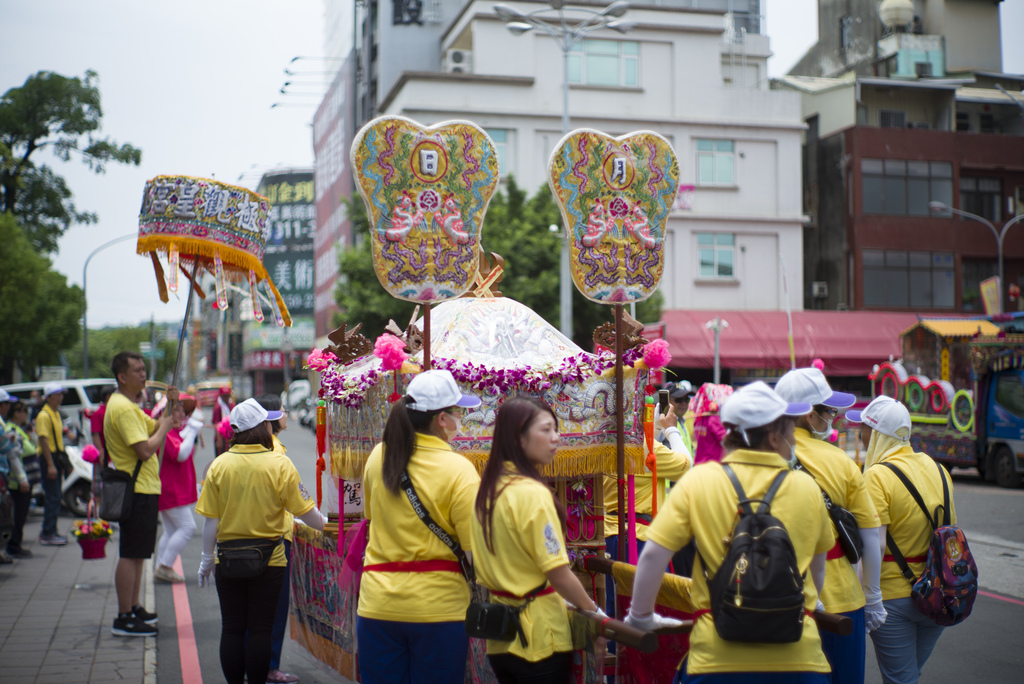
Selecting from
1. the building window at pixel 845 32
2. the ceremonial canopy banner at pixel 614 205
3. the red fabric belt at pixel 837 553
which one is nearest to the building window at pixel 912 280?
the building window at pixel 845 32

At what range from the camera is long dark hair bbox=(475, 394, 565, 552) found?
11.3ft

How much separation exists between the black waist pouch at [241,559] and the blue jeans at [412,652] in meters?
1.57

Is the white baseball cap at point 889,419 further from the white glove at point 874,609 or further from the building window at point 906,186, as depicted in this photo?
the building window at point 906,186

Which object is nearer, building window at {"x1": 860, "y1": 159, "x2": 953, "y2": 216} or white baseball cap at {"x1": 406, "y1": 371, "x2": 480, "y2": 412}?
white baseball cap at {"x1": 406, "y1": 371, "x2": 480, "y2": 412}

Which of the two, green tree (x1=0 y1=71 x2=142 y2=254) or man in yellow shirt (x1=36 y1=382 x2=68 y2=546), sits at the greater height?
green tree (x1=0 y1=71 x2=142 y2=254)

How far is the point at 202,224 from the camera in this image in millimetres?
7098

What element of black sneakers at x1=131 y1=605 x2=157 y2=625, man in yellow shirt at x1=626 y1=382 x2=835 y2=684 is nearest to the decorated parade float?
man in yellow shirt at x1=626 y1=382 x2=835 y2=684

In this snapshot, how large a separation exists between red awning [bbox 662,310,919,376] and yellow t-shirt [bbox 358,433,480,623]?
967 inches

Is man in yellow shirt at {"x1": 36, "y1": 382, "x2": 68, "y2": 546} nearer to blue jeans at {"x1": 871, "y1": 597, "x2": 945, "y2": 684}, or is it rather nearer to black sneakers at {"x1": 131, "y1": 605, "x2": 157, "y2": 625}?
black sneakers at {"x1": 131, "y1": 605, "x2": 157, "y2": 625}

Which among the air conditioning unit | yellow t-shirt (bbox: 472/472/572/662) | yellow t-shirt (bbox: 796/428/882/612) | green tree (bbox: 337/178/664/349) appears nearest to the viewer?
yellow t-shirt (bbox: 472/472/572/662)

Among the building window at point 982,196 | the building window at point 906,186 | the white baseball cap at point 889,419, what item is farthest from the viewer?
the building window at point 982,196

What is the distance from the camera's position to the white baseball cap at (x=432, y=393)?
147 inches

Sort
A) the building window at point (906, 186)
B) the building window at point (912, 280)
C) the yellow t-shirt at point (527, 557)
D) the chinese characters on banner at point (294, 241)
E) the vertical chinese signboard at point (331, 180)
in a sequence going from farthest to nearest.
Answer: the chinese characters on banner at point (294, 241) → the vertical chinese signboard at point (331, 180) → the building window at point (912, 280) → the building window at point (906, 186) → the yellow t-shirt at point (527, 557)

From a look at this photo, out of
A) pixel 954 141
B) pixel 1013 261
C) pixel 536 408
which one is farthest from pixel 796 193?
pixel 536 408
